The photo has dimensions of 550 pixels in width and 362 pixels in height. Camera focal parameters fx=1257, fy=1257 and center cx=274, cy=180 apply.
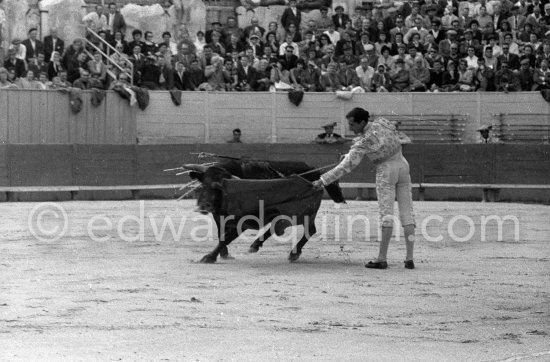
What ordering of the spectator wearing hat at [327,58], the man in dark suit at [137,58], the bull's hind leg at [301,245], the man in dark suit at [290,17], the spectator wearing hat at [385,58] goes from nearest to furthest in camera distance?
1. the bull's hind leg at [301,245]
2. the man in dark suit at [137,58]
3. the spectator wearing hat at [327,58]
4. the spectator wearing hat at [385,58]
5. the man in dark suit at [290,17]

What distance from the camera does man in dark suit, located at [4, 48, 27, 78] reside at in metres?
19.3

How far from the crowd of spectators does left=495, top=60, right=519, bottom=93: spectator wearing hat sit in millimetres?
17

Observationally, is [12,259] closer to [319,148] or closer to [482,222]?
[482,222]

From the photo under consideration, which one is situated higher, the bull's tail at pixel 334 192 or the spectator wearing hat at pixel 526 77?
the spectator wearing hat at pixel 526 77

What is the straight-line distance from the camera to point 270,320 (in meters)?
7.89

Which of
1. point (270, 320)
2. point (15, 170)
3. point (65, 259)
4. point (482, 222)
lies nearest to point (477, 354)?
point (270, 320)

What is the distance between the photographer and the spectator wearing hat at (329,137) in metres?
21.2

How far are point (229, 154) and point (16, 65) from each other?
12.7 ft

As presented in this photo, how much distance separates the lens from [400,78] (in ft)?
70.4

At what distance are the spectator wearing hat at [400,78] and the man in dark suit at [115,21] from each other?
15.2 ft

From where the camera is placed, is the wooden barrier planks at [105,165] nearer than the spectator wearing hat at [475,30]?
Yes

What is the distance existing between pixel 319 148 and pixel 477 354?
48.2 feet

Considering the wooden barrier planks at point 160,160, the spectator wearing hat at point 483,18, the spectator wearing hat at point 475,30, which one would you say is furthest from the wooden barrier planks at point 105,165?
the spectator wearing hat at point 483,18

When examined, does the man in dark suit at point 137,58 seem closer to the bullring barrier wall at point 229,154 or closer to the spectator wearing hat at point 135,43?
the spectator wearing hat at point 135,43
